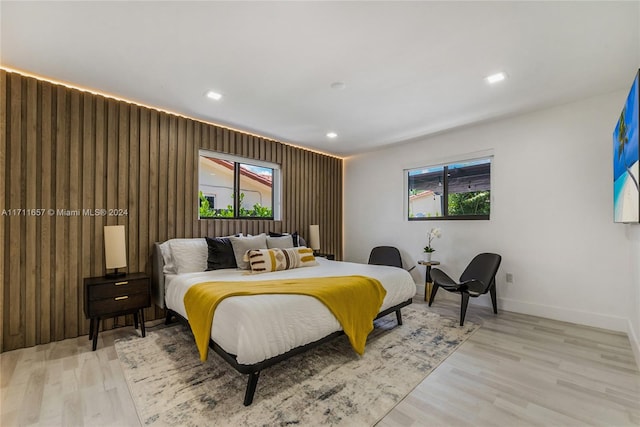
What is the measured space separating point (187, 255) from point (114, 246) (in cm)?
72

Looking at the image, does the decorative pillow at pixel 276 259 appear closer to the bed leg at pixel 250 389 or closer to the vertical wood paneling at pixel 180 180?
the vertical wood paneling at pixel 180 180

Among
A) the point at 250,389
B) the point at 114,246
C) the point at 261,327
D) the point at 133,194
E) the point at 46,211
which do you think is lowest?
the point at 250,389

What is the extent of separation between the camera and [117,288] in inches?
110

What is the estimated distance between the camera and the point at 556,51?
7.57ft

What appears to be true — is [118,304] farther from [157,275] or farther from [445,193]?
[445,193]

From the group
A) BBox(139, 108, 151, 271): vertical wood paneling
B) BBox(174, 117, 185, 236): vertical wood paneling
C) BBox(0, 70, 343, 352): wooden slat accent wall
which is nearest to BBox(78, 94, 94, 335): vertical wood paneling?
BBox(0, 70, 343, 352): wooden slat accent wall

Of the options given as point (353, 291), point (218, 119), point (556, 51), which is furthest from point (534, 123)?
point (218, 119)

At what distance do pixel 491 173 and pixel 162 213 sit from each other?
15.1 feet

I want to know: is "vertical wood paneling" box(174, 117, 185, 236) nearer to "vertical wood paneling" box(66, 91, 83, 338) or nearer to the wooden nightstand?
the wooden nightstand

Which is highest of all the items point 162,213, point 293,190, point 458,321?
point 293,190

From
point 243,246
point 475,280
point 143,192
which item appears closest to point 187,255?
point 243,246

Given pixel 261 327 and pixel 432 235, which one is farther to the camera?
pixel 432 235

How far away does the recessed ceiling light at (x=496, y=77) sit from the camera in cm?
267

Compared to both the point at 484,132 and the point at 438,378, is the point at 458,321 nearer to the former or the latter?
the point at 438,378
